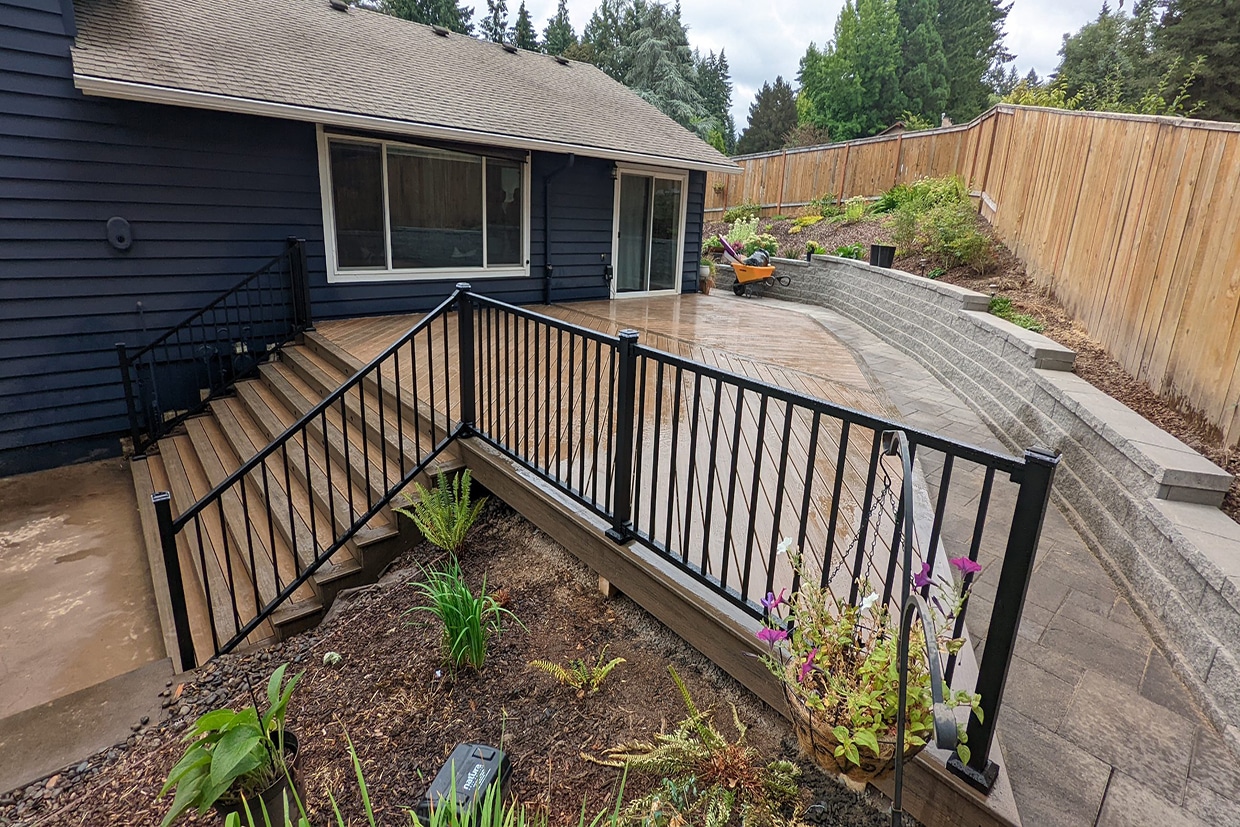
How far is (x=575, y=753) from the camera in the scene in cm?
208

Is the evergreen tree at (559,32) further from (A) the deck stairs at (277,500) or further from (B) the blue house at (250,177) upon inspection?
(A) the deck stairs at (277,500)

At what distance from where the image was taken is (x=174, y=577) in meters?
2.82

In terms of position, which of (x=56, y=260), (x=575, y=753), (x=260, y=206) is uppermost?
(x=260, y=206)

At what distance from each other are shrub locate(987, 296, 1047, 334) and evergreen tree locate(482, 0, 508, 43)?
38.7m

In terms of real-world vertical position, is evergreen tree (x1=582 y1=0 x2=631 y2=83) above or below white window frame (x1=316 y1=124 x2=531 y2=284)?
above

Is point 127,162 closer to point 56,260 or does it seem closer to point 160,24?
point 56,260

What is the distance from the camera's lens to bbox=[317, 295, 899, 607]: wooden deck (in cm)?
235

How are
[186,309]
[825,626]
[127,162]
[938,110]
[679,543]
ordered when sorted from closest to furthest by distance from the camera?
[825,626]
[679,543]
[127,162]
[186,309]
[938,110]

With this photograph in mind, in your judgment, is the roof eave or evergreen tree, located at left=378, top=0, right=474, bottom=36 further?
evergreen tree, located at left=378, top=0, right=474, bottom=36

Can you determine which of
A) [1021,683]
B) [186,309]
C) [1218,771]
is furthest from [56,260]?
[1218,771]

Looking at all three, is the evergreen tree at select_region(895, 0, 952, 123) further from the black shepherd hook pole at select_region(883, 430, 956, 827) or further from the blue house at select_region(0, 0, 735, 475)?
the black shepherd hook pole at select_region(883, 430, 956, 827)

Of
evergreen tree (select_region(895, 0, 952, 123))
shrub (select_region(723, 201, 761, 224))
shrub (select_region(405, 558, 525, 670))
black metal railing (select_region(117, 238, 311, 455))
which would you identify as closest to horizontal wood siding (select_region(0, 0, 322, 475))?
black metal railing (select_region(117, 238, 311, 455))

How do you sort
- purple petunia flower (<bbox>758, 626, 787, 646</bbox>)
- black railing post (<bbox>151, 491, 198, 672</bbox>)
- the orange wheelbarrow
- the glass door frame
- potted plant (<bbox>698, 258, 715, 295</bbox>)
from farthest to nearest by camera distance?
the orange wheelbarrow → potted plant (<bbox>698, 258, 715, 295</bbox>) → the glass door frame → black railing post (<bbox>151, 491, 198, 672</bbox>) → purple petunia flower (<bbox>758, 626, 787, 646</bbox>)

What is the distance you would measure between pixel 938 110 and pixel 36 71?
117 ft
